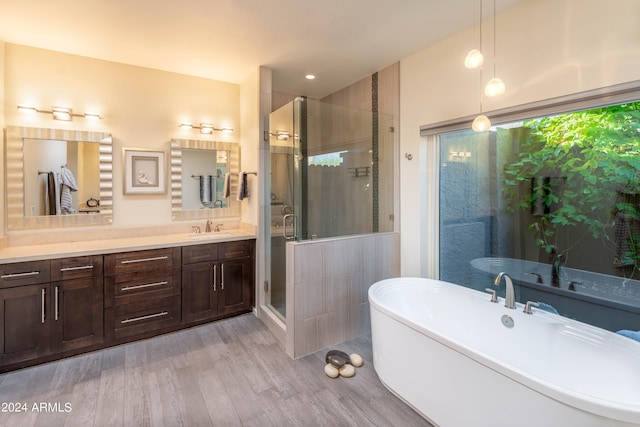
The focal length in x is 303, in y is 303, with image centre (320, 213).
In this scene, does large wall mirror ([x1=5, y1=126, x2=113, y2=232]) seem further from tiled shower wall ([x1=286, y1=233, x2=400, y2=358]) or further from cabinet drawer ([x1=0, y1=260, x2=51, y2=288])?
tiled shower wall ([x1=286, y1=233, x2=400, y2=358])

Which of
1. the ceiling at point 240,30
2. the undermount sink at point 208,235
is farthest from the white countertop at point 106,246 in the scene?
the ceiling at point 240,30

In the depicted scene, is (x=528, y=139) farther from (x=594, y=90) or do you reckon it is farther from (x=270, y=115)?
(x=270, y=115)

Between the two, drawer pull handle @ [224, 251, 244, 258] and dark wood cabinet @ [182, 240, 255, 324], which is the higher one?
drawer pull handle @ [224, 251, 244, 258]

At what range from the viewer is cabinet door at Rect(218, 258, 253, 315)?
333cm

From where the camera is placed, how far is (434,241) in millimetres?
3031

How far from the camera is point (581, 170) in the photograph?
210 cm

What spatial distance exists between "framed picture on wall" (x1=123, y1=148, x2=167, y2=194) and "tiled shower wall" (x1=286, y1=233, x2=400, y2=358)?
1833 mm

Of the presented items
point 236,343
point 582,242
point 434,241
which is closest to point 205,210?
point 236,343

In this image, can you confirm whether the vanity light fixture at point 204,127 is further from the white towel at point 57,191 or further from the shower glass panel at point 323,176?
the white towel at point 57,191

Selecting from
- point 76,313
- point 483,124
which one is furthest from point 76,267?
point 483,124

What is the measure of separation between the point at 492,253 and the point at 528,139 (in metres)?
0.98

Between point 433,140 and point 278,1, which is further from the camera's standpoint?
point 433,140

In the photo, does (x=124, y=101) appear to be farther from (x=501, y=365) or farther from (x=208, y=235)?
(x=501, y=365)

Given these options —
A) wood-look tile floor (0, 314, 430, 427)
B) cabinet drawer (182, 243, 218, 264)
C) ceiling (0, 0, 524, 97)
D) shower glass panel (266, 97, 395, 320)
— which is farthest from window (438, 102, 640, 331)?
cabinet drawer (182, 243, 218, 264)
